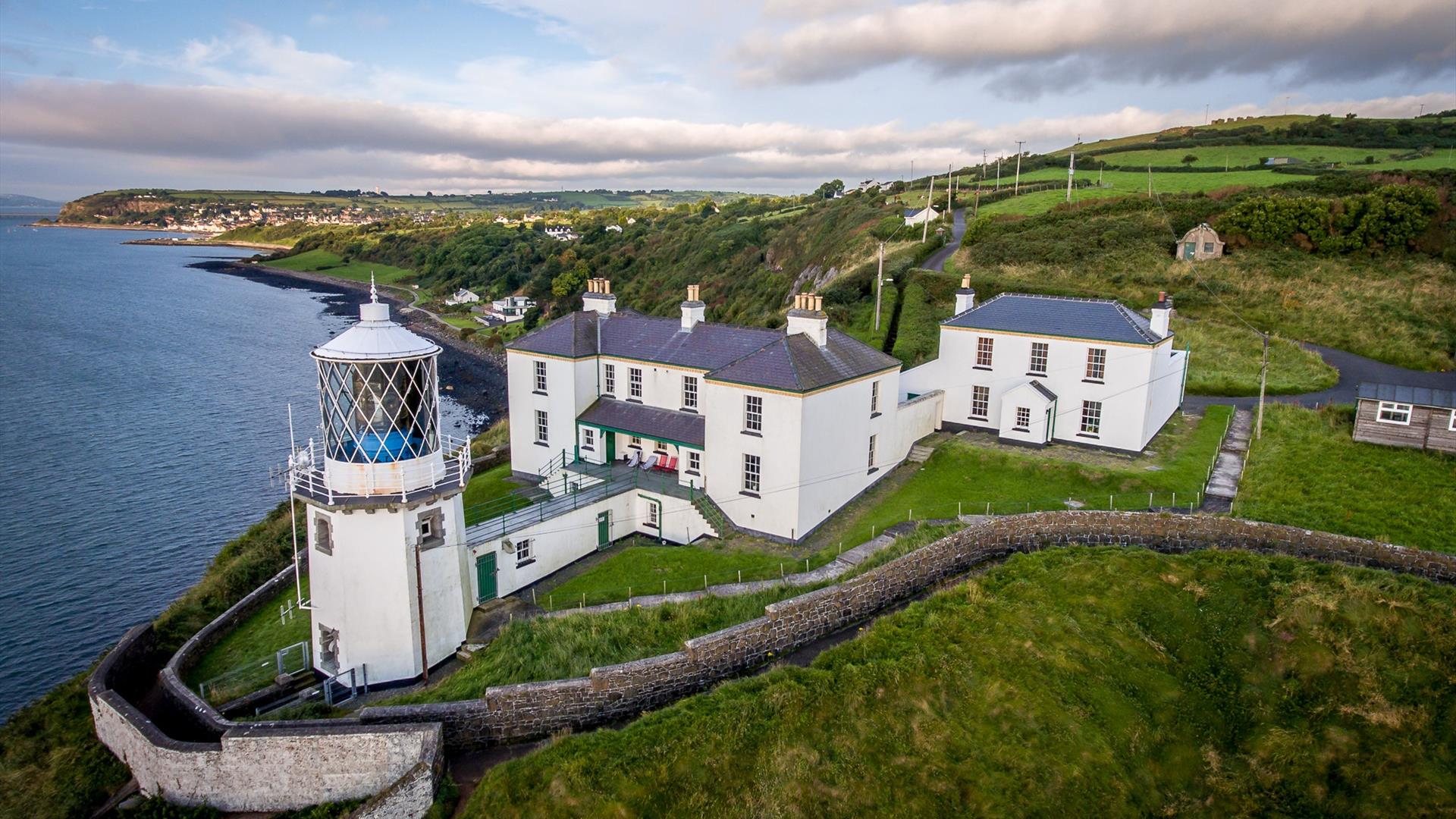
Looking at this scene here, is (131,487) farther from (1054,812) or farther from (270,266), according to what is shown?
(270,266)

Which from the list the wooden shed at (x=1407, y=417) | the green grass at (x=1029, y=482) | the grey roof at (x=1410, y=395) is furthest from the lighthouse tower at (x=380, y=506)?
the grey roof at (x=1410, y=395)

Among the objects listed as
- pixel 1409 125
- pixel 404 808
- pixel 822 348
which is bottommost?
pixel 404 808

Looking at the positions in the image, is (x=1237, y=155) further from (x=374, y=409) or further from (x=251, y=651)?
(x=251, y=651)

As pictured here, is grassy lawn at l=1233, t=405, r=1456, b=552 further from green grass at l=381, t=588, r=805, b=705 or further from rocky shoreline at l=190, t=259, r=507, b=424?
rocky shoreline at l=190, t=259, r=507, b=424

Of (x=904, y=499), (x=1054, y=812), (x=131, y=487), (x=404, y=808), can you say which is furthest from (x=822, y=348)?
(x=131, y=487)

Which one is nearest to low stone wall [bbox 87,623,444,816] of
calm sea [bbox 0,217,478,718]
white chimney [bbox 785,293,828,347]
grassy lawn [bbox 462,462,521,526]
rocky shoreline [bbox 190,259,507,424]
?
grassy lawn [bbox 462,462,521,526]
